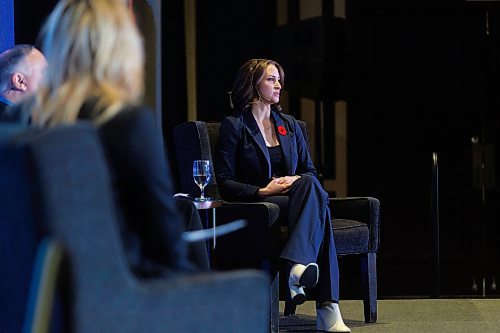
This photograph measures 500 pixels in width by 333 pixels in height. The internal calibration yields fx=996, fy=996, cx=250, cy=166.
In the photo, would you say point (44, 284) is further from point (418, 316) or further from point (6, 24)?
point (418, 316)

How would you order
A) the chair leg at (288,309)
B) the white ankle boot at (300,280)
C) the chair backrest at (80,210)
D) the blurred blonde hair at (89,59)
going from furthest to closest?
the chair leg at (288,309), the white ankle boot at (300,280), the blurred blonde hair at (89,59), the chair backrest at (80,210)

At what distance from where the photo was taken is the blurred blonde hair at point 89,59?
2.25m

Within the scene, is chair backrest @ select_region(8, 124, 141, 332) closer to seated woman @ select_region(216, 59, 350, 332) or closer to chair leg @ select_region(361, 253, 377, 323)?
seated woman @ select_region(216, 59, 350, 332)

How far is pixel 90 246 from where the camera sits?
2014mm

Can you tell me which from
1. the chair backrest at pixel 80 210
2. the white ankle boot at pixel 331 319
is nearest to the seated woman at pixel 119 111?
the chair backrest at pixel 80 210

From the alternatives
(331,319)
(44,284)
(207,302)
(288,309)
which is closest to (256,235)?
(331,319)

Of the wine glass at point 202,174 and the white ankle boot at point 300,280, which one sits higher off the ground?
the wine glass at point 202,174

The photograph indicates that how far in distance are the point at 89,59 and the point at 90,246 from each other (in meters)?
0.48

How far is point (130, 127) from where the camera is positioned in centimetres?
214

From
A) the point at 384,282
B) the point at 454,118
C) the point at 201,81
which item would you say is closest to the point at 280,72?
the point at 201,81

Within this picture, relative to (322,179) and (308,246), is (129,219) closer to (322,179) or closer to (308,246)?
(308,246)

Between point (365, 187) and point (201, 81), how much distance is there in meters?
1.67

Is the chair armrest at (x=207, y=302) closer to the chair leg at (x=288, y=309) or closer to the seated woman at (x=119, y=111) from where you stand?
the seated woman at (x=119, y=111)

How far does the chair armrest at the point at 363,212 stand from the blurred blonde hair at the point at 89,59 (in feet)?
9.60
